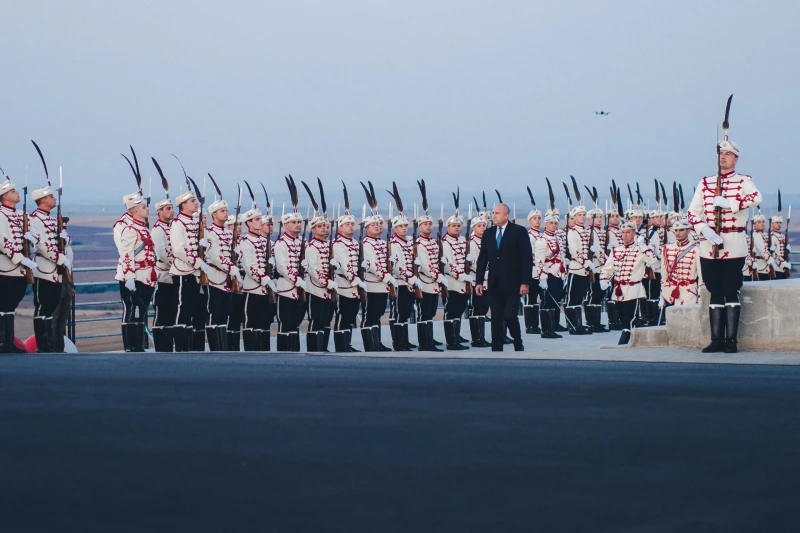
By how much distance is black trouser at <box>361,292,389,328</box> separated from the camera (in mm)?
18297

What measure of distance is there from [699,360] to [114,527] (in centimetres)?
729

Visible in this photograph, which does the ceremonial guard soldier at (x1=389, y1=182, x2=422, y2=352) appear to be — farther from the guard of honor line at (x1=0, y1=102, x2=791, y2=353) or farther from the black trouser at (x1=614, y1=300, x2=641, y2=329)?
the black trouser at (x1=614, y1=300, x2=641, y2=329)

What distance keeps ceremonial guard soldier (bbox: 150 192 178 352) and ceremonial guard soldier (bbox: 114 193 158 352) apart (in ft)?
0.37

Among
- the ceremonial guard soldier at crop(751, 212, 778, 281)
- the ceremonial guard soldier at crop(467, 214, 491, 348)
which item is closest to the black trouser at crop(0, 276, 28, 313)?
the ceremonial guard soldier at crop(467, 214, 491, 348)

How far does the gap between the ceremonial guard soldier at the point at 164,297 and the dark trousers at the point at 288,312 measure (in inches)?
62.8

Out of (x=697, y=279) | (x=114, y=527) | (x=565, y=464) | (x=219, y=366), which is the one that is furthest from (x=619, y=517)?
(x=697, y=279)

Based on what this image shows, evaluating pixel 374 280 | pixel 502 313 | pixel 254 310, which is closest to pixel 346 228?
pixel 374 280

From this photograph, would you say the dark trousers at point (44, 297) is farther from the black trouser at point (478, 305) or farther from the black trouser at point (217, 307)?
the black trouser at point (478, 305)

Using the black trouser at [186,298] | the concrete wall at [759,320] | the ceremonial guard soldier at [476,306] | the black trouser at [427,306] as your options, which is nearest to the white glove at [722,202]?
the concrete wall at [759,320]

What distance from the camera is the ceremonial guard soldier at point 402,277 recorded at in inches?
734

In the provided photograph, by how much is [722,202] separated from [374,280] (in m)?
7.00

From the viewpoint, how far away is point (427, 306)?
19.0 meters

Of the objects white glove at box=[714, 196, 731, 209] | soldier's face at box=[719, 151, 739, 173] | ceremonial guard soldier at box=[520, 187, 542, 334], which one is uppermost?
soldier's face at box=[719, 151, 739, 173]

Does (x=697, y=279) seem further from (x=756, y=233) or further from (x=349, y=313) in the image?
(x=756, y=233)
